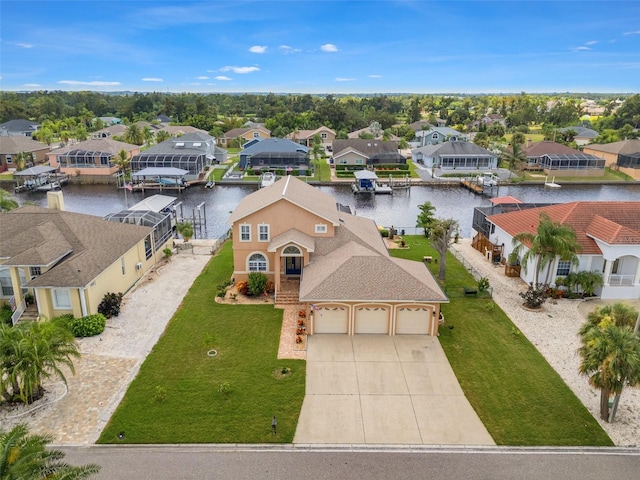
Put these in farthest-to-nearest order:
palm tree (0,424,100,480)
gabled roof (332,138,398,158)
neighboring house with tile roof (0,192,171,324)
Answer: gabled roof (332,138,398,158) → neighboring house with tile roof (0,192,171,324) → palm tree (0,424,100,480)

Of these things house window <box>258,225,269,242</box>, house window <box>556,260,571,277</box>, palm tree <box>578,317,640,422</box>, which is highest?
house window <box>258,225,269,242</box>

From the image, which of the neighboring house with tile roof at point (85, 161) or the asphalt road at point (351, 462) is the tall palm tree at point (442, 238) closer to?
the asphalt road at point (351, 462)

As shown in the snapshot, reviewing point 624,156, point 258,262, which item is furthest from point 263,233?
point 624,156

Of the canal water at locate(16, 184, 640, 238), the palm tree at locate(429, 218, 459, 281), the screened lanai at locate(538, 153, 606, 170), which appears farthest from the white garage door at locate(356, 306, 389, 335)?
the screened lanai at locate(538, 153, 606, 170)

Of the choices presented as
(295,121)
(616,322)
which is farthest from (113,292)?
(295,121)

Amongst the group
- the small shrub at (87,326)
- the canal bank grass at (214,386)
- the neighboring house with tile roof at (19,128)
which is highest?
the neighboring house with tile roof at (19,128)

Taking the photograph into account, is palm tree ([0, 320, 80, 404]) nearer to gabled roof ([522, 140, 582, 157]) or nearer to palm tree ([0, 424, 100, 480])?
palm tree ([0, 424, 100, 480])

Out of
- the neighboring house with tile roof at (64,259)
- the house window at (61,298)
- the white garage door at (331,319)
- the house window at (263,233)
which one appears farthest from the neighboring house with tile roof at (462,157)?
the house window at (61,298)
